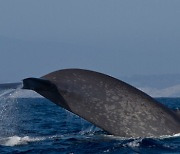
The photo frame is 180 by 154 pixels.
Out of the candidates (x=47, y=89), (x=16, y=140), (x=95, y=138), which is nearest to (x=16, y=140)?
(x=16, y=140)

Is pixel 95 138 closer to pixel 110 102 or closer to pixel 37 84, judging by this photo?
pixel 110 102

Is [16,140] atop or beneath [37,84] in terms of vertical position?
beneath

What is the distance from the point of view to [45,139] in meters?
11.7

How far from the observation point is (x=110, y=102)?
9.34 m

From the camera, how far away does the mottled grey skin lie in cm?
912

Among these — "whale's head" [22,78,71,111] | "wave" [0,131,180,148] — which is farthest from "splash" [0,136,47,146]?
"whale's head" [22,78,71,111]

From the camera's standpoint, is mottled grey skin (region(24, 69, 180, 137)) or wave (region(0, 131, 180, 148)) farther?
wave (region(0, 131, 180, 148))

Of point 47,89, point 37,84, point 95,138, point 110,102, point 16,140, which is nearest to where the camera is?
point 37,84

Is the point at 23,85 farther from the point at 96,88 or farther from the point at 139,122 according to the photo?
the point at 139,122

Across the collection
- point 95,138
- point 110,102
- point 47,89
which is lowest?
point 95,138

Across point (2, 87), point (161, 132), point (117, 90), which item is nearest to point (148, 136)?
point (161, 132)

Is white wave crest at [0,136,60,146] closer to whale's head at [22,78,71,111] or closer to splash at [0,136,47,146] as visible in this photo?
splash at [0,136,47,146]

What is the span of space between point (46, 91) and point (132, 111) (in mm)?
1402

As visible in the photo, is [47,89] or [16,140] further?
[16,140]
